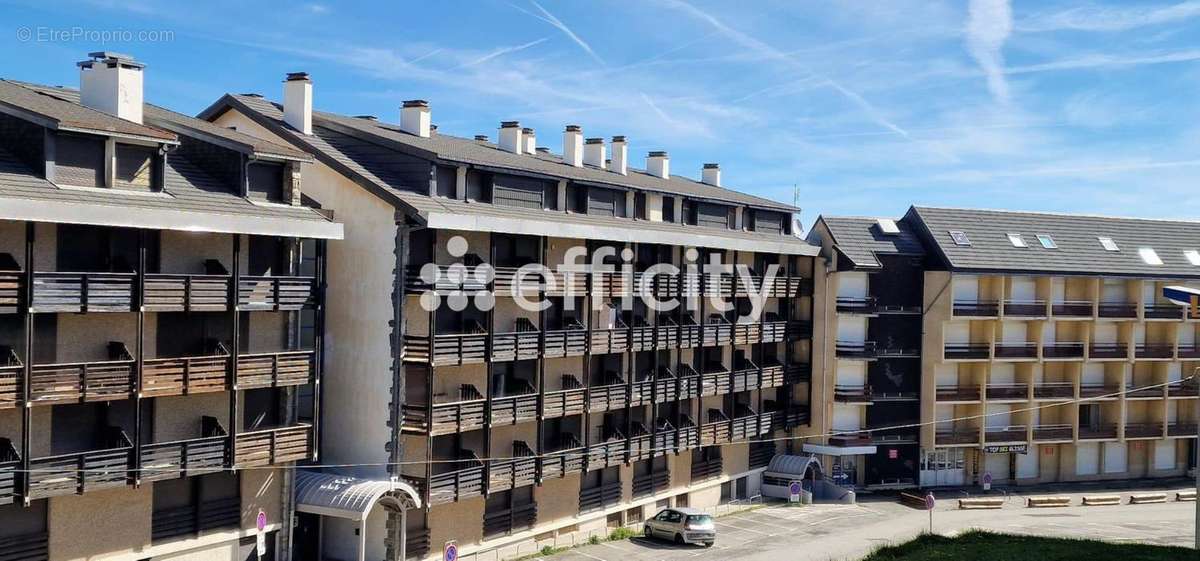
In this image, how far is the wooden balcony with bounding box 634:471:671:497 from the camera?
5050 cm

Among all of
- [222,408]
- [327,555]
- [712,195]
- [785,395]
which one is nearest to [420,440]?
[327,555]

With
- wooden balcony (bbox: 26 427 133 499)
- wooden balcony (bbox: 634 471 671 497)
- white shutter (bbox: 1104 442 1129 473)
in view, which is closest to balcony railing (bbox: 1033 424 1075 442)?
white shutter (bbox: 1104 442 1129 473)

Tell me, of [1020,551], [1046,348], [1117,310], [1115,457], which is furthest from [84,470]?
[1115,457]

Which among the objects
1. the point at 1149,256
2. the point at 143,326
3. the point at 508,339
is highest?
the point at 1149,256

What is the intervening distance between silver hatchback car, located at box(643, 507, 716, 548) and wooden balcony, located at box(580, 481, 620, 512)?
2.16m

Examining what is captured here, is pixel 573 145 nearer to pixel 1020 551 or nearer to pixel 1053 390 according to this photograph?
pixel 1020 551

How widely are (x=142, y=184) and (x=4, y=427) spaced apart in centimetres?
751

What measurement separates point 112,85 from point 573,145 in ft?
80.9

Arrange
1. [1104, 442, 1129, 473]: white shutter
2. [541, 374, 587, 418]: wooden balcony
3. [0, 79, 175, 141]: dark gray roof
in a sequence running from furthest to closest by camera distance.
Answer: [1104, 442, 1129, 473]: white shutter, [541, 374, 587, 418]: wooden balcony, [0, 79, 175, 141]: dark gray roof

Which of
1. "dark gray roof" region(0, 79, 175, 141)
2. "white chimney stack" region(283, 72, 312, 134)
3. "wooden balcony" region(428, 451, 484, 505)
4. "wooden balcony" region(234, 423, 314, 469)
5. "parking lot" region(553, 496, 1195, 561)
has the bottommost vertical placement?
"parking lot" region(553, 496, 1195, 561)

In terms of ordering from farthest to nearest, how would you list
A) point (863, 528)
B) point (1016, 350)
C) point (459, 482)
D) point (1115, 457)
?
point (1115, 457) → point (1016, 350) → point (863, 528) → point (459, 482)

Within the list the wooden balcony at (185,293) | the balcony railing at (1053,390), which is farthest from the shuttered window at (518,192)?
the balcony railing at (1053,390)

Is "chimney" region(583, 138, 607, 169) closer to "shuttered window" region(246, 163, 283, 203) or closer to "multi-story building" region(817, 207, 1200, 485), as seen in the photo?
"multi-story building" region(817, 207, 1200, 485)

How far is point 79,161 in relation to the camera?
29.8 m
